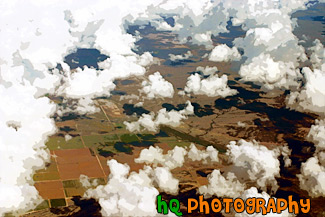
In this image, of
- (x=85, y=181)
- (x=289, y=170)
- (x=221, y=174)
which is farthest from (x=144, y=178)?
(x=289, y=170)

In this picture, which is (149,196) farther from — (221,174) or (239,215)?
(221,174)

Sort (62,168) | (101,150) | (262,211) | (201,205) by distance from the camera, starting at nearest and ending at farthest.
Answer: (262,211) < (201,205) < (62,168) < (101,150)

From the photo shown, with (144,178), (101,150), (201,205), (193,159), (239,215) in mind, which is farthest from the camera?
(101,150)

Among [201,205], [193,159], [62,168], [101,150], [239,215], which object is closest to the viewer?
[239,215]

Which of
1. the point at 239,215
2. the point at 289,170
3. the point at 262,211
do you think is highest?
the point at 262,211

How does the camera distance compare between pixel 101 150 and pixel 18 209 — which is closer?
pixel 18 209

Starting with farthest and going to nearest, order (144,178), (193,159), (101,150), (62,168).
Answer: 1. (101,150)
2. (193,159)
3. (62,168)
4. (144,178)

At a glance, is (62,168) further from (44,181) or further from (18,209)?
(18,209)

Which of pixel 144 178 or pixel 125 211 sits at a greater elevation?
pixel 125 211

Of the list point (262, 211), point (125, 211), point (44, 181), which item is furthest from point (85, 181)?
point (262, 211)
